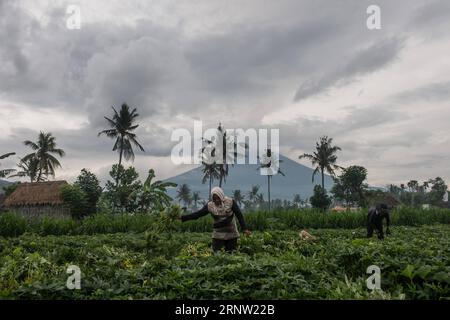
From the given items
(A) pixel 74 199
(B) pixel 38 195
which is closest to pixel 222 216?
(A) pixel 74 199

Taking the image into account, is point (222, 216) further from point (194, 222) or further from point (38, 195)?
point (38, 195)

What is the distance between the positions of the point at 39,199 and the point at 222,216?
28.1 m

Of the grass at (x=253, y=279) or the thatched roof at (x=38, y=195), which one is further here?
the thatched roof at (x=38, y=195)

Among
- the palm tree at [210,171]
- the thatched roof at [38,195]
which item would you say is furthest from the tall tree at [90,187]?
the palm tree at [210,171]

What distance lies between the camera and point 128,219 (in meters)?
17.5

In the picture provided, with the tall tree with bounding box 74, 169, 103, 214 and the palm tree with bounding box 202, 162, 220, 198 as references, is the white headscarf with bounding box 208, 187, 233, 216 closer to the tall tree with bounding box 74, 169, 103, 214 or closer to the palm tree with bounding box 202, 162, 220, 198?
the tall tree with bounding box 74, 169, 103, 214

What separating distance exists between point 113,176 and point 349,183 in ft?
92.4

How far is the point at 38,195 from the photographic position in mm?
32406

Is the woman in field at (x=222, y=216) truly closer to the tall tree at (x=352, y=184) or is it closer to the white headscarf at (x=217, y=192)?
→ the white headscarf at (x=217, y=192)

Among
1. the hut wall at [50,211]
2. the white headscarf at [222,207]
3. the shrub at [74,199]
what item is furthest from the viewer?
the hut wall at [50,211]

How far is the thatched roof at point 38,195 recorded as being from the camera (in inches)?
1243

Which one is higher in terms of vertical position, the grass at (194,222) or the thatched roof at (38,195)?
the thatched roof at (38,195)
